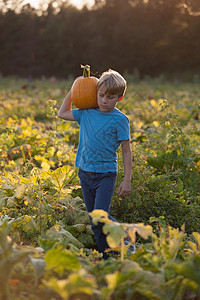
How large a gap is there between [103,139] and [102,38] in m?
23.0

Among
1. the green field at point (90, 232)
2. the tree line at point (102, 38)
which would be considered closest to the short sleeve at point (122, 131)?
the green field at point (90, 232)

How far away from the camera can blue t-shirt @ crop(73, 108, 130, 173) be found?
8.11ft

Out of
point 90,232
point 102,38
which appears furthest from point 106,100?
point 102,38

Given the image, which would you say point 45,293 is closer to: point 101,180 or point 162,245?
point 162,245

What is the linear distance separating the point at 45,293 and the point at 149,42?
2307 centimetres

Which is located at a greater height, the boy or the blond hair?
→ the blond hair

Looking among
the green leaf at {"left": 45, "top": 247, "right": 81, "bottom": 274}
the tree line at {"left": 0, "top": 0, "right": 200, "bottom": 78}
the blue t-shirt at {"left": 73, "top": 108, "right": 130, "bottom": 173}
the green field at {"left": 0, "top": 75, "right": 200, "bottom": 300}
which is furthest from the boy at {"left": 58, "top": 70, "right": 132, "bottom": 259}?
the tree line at {"left": 0, "top": 0, "right": 200, "bottom": 78}

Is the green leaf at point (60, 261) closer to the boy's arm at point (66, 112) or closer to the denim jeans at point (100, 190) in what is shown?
the denim jeans at point (100, 190)

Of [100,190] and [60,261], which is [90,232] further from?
[60,261]

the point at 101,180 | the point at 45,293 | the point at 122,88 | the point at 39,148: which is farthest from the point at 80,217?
the point at 39,148

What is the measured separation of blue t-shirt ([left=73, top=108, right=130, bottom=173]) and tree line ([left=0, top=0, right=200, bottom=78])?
20.3m

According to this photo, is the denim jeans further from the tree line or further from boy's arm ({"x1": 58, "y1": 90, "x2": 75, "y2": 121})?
the tree line

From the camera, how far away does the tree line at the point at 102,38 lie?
75.4 ft

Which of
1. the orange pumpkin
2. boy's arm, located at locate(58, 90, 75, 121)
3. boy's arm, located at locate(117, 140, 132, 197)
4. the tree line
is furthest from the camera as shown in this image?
the tree line
